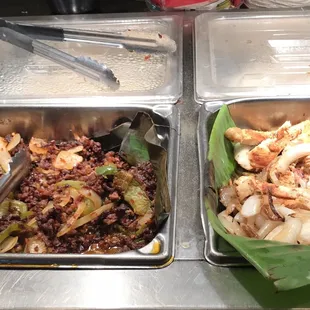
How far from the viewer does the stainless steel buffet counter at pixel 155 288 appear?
943 millimetres

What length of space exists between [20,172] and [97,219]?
1.00 ft

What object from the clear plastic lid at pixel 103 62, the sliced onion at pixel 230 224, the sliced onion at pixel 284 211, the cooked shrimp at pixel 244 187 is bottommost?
the sliced onion at pixel 230 224

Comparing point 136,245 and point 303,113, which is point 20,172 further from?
point 303,113

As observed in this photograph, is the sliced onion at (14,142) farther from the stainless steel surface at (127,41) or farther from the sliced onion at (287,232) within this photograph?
the sliced onion at (287,232)

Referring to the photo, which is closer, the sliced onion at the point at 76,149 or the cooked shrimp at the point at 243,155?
the cooked shrimp at the point at 243,155

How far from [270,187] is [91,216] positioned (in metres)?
0.47

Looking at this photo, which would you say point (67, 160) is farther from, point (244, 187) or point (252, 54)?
point (252, 54)

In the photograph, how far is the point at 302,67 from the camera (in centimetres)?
156

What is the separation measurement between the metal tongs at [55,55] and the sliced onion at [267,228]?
0.72 metres

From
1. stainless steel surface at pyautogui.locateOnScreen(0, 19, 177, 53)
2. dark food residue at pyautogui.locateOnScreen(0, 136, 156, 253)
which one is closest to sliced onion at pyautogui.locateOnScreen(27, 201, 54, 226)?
dark food residue at pyautogui.locateOnScreen(0, 136, 156, 253)

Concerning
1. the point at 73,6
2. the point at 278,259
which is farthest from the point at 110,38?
the point at 278,259

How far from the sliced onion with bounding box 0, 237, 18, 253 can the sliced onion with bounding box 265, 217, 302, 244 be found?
64cm

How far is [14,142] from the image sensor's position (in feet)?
4.77

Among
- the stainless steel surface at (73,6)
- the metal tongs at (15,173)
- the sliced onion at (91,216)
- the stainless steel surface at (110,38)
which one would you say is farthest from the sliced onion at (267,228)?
the stainless steel surface at (73,6)
